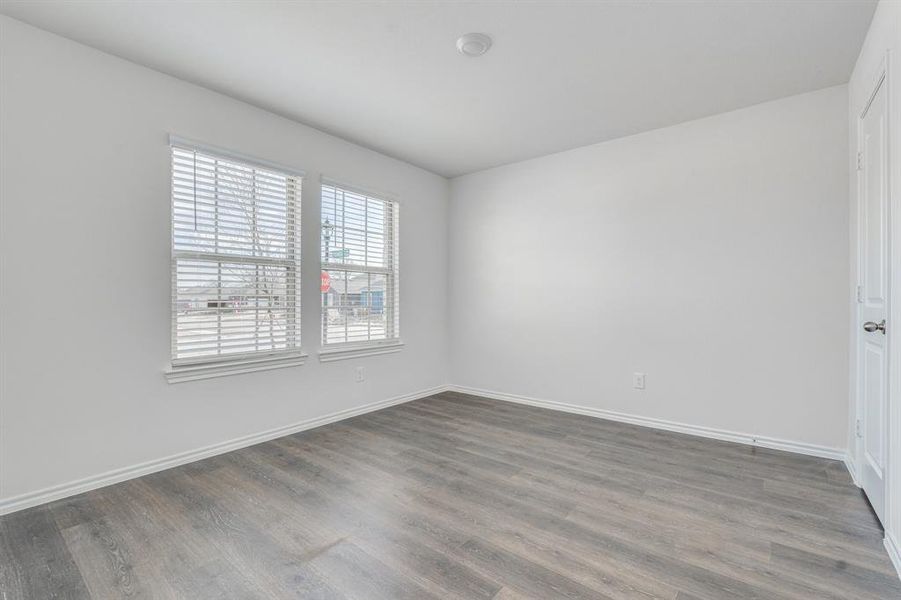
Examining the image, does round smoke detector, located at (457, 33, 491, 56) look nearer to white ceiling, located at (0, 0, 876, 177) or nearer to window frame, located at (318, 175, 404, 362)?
white ceiling, located at (0, 0, 876, 177)

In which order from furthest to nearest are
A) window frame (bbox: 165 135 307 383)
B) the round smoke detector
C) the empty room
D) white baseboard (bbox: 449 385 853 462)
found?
white baseboard (bbox: 449 385 853 462)
window frame (bbox: 165 135 307 383)
the round smoke detector
the empty room

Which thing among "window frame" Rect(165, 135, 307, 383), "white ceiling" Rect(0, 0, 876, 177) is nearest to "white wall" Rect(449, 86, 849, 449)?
"white ceiling" Rect(0, 0, 876, 177)

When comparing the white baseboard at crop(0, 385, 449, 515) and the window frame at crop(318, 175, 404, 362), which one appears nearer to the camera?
the white baseboard at crop(0, 385, 449, 515)

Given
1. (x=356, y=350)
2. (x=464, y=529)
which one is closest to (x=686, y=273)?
(x=464, y=529)

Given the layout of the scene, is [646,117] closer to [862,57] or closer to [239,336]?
[862,57]

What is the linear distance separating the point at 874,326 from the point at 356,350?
141 inches

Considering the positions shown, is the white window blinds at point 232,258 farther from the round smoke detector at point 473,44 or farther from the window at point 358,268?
the round smoke detector at point 473,44

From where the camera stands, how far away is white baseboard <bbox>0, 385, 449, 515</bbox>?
2.20 metres

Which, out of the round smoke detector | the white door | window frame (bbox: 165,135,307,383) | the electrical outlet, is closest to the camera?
the white door

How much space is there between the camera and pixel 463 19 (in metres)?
2.20

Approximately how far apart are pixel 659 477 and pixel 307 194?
3340mm

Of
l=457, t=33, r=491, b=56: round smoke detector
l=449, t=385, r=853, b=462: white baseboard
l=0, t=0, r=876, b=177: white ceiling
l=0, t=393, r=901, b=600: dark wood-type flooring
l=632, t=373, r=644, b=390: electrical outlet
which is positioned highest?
l=0, t=0, r=876, b=177: white ceiling

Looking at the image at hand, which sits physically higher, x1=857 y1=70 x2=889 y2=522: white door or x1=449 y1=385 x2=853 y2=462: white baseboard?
x1=857 y1=70 x2=889 y2=522: white door

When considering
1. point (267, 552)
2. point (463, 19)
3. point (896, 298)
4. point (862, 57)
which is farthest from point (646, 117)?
point (267, 552)
